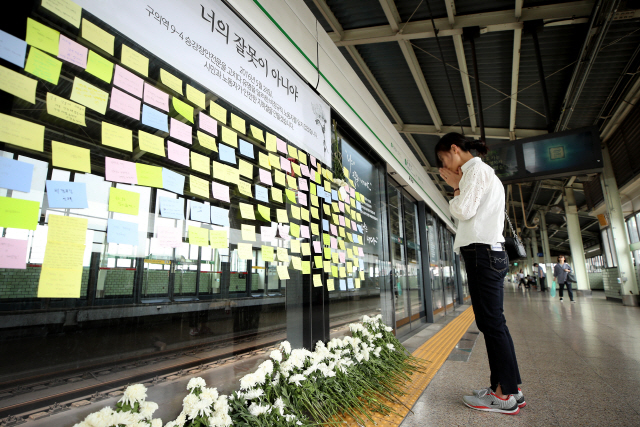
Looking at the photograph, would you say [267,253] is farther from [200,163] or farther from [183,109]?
[183,109]

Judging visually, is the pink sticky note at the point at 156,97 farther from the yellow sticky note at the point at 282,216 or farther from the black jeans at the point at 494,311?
the black jeans at the point at 494,311

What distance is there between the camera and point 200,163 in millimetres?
1431

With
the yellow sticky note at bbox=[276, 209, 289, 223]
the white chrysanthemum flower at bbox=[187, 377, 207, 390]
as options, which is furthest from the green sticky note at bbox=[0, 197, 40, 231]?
the yellow sticky note at bbox=[276, 209, 289, 223]

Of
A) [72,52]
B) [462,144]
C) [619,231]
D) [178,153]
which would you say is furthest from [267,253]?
[619,231]

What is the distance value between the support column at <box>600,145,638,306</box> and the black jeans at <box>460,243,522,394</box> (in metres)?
9.56

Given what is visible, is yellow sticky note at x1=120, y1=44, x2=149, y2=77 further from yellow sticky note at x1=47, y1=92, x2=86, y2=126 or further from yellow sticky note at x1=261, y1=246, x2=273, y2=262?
yellow sticky note at x1=261, y1=246, x2=273, y2=262

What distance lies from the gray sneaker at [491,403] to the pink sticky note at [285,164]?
172 centimetres

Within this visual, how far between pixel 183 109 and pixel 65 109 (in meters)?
0.46

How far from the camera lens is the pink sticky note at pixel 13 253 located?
84 cm

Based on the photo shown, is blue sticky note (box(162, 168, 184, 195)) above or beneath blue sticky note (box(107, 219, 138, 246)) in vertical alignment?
above

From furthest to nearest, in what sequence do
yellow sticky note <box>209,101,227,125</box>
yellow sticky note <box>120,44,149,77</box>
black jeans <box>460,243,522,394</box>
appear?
black jeans <box>460,243,522,394</box> < yellow sticky note <box>209,101,227,125</box> < yellow sticky note <box>120,44,149,77</box>

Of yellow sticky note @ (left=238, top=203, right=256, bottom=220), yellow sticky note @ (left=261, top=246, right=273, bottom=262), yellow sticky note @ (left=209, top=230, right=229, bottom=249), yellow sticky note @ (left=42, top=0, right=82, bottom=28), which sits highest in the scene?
yellow sticky note @ (left=42, top=0, right=82, bottom=28)

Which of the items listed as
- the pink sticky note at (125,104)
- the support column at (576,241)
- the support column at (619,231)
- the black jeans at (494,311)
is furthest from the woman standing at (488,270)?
the support column at (576,241)

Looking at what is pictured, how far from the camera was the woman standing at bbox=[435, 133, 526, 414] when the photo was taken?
5.74 feet
